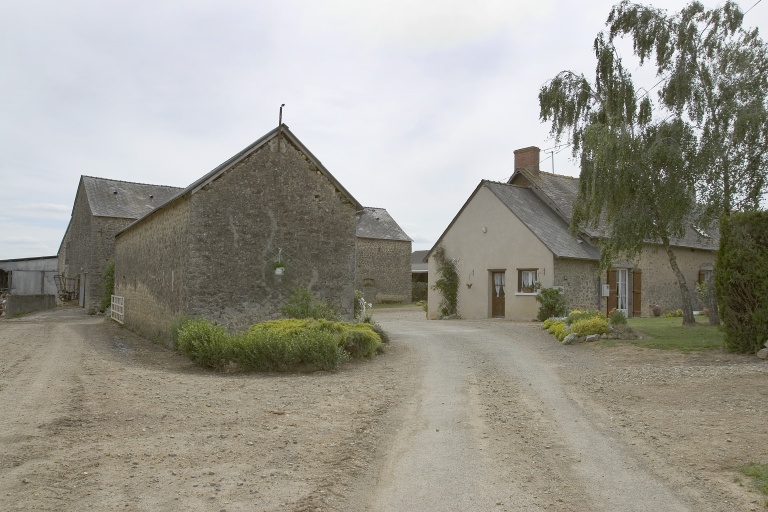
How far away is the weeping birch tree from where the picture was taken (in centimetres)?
1605

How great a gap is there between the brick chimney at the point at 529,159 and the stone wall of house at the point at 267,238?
12.6 metres

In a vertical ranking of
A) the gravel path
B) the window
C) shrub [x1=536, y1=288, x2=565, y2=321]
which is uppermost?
Result: the window

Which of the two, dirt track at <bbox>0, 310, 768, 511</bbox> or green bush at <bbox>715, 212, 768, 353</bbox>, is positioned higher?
Result: green bush at <bbox>715, 212, 768, 353</bbox>

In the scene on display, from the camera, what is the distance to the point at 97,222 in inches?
1292

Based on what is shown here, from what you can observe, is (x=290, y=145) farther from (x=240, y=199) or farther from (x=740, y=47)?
(x=740, y=47)

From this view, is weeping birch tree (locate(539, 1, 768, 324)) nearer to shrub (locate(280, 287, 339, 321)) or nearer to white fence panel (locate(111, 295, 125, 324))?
shrub (locate(280, 287, 339, 321))

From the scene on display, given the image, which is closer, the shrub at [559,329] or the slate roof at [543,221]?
the shrub at [559,329]

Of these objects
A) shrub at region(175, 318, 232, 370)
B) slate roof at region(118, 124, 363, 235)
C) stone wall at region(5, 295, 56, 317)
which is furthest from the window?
stone wall at region(5, 295, 56, 317)

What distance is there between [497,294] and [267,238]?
1104 centimetres

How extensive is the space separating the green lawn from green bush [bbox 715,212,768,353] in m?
0.67

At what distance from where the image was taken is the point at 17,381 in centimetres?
991

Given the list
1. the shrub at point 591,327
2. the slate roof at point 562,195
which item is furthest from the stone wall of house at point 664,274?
the shrub at point 591,327

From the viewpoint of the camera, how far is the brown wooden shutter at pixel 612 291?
23672 millimetres

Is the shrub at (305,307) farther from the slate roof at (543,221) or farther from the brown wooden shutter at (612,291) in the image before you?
the brown wooden shutter at (612,291)
